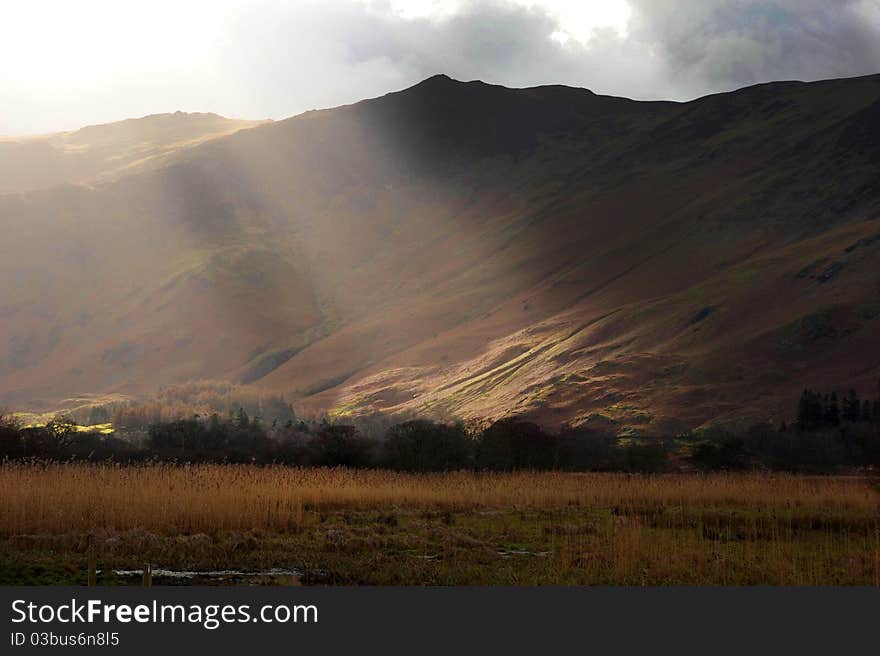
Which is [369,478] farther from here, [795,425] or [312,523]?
[795,425]

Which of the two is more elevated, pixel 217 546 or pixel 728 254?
pixel 728 254

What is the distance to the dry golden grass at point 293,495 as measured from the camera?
18.7m

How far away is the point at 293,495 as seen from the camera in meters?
22.9

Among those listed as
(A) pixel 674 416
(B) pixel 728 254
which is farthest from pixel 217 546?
(B) pixel 728 254

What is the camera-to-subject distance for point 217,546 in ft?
54.8

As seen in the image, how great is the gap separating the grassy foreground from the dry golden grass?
5 centimetres

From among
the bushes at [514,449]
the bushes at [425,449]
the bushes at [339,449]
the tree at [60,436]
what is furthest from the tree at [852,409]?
the tree at [60,436]

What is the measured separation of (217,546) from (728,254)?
15986 cm

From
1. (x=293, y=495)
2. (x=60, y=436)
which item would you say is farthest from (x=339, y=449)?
(x=293, y=495)

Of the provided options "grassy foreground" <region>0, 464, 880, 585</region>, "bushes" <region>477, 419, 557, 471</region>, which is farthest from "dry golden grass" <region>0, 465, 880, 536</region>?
"bushes" <region>477, 419, 557, 471</region>

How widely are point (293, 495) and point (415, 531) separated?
12.6ft

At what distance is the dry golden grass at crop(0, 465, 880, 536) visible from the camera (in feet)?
61.4

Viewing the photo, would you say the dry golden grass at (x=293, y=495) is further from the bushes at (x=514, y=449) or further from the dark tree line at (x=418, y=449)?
the bushes at (x=514, y=449)

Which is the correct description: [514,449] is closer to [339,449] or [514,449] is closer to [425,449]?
[425,449]
